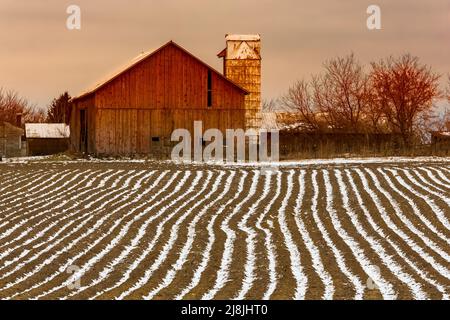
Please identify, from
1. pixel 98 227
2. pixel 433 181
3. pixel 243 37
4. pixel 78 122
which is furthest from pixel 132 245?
pixel 243 37

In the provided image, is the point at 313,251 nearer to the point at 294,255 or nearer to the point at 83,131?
the point at 294,255

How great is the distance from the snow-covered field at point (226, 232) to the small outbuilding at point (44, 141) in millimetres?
31839

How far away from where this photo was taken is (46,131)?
70312 mm

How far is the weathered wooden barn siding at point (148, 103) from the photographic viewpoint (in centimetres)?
4678

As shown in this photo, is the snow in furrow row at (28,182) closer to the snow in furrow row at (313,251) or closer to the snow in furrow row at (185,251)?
the snow in furrow row at (185,251)

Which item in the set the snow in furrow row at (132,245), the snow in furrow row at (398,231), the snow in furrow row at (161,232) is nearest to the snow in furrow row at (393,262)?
the snow in furrow row at (398,231)

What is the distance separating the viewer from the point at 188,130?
155ft

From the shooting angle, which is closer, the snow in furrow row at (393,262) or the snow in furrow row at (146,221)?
the snow in furrow row at (393,262)

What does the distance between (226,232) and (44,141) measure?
4845 cm

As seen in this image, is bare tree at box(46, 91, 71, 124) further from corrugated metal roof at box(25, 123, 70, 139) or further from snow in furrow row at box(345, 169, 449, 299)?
snow in furrow row at box(345, 169, 449, 299)

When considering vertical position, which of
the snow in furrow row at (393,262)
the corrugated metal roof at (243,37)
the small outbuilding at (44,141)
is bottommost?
the snow in furrow row at (393,262)

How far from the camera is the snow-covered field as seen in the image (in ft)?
52.3
